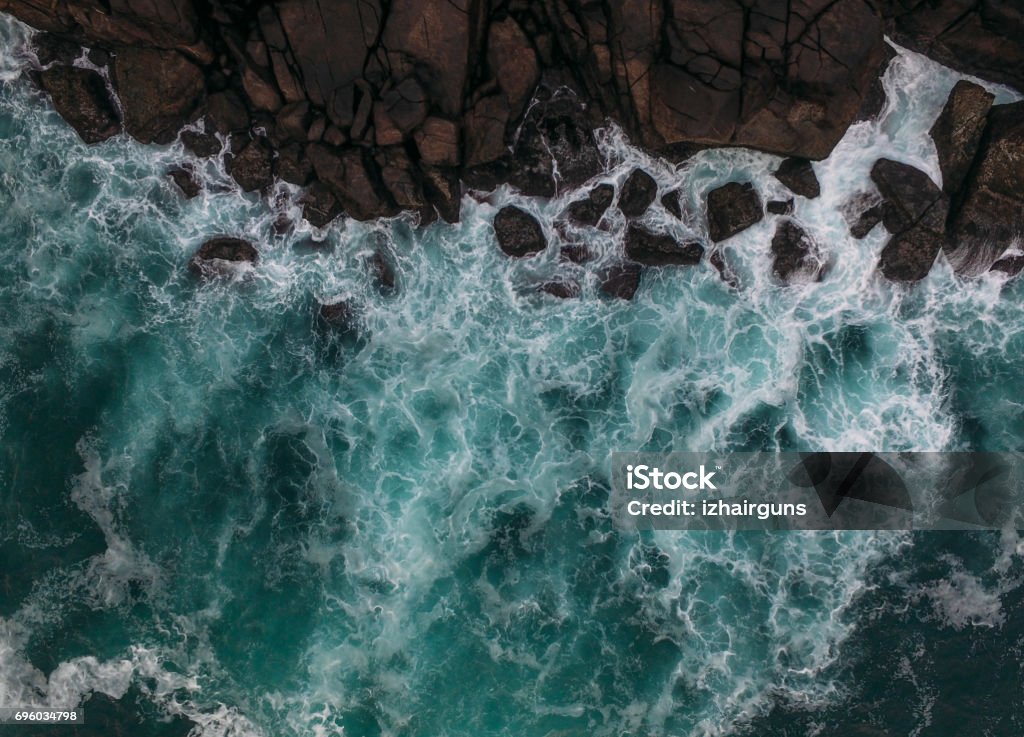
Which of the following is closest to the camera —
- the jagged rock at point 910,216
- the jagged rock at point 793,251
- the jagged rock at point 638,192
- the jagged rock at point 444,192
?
the jagged rock at point 910,216

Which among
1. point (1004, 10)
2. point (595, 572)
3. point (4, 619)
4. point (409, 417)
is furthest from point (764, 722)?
point (4, 619)

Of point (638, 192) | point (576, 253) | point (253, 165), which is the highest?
point (638, 192)

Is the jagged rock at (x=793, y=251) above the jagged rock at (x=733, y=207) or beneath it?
beneath

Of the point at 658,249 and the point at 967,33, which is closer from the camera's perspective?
the point at 967,33

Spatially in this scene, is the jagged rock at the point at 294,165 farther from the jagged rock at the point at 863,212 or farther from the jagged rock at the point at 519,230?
the jagged rock at the point at 863,212

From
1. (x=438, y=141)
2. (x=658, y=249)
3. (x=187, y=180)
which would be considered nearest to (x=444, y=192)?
(x=438, y=141)

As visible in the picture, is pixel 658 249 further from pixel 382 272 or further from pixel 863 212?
pixel 382 272

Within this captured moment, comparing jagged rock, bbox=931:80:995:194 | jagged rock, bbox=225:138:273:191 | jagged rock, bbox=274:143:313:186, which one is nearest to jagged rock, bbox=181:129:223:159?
jagged rock, bbox=225:138:273:191

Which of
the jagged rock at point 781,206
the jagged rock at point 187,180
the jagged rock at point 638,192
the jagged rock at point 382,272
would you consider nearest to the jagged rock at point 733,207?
the jagged rock at point 781,206
